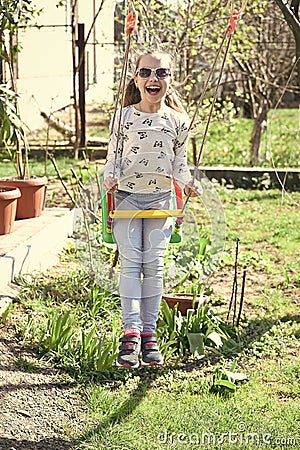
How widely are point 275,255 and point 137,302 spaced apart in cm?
257

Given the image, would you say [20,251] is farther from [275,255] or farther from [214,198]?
[275,255]

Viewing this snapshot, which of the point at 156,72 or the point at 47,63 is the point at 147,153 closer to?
the point at 156,72

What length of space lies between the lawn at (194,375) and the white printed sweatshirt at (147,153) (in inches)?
28.8

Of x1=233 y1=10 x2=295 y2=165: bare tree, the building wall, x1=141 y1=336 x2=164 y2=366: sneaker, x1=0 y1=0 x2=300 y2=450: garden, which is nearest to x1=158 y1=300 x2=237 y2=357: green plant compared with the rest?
x1=0 y1=0 x2=300 y2=450: garden

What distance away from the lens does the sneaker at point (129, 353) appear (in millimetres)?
3332

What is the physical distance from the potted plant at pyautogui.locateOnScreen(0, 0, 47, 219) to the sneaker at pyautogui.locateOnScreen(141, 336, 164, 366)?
2.06 meters

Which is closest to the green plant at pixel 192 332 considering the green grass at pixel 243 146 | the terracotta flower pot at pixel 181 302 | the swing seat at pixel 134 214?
the terracotta flower pot at pixel 181 302

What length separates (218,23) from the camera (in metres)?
8.66

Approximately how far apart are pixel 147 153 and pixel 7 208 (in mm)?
1804

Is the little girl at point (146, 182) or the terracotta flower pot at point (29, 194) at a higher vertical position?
the little girl at point (146, 182)

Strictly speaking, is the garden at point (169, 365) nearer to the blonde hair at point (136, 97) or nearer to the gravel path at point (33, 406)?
the gravel path at point (33, 406)

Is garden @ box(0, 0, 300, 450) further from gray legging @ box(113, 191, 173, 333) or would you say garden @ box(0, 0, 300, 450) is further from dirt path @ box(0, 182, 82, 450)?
gray legging @ box(113, 191, 173, 333)

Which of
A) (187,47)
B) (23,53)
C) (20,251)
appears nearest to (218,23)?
(187,47)

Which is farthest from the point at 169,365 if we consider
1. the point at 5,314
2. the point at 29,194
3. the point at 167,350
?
the point at 29,194
